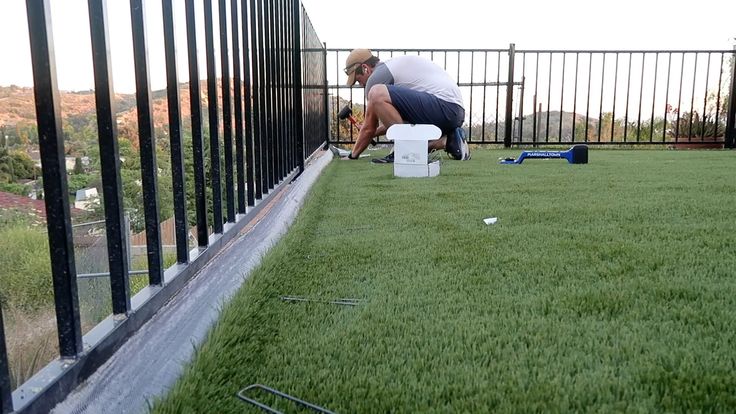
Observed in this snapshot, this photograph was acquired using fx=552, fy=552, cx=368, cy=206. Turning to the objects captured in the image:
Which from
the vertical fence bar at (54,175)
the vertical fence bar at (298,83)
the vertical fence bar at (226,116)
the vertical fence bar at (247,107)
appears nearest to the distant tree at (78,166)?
the vertical fence bar at (54,175)

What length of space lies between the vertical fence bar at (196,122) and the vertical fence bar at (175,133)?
125mm

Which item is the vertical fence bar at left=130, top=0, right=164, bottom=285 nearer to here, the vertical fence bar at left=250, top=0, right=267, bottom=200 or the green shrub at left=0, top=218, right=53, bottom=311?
the green shrub at left=0, top=218, right=53, bottom=311

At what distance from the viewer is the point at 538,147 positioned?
6.02 m

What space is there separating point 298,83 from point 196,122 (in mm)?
1974

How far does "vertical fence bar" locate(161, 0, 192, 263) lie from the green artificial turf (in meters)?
0.16

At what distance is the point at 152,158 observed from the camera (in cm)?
93

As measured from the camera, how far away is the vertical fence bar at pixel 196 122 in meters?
1.17

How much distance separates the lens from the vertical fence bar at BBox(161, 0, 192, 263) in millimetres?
1031

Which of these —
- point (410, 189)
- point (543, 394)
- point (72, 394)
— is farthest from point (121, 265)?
point (410, 189)

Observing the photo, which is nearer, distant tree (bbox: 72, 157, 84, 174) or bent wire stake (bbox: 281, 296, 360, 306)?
distant tree (bbox: 72, 157, 84, 174)

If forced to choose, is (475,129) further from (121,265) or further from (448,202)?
(121,265)

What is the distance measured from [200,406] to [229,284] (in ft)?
1.62

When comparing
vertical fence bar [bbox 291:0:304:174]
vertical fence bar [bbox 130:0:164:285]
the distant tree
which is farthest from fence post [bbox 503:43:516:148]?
the distant tree

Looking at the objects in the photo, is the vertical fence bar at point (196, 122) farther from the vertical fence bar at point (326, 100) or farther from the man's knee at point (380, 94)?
the vertical fence bar at point (326, 100)
